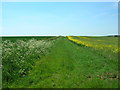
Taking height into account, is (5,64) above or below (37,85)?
above

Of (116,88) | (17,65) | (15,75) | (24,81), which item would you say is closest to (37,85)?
(24,81)

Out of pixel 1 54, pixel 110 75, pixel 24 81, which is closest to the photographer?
Result: pixel 24 81

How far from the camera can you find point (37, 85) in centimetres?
888

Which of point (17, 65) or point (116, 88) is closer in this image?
point (116, 88)

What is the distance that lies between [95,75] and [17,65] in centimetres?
423

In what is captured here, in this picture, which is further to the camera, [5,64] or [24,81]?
[5,64]

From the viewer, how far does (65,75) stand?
10.5 meters

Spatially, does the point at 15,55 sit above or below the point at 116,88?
above

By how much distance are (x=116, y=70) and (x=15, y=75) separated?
563 cm

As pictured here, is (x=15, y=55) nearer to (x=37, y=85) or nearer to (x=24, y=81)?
(x=24, y=81)

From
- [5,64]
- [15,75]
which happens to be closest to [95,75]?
[15,75]

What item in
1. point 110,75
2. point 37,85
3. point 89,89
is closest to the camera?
point 89,89

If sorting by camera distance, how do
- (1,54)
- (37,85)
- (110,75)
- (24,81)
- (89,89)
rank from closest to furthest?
(89,89) < (37,85) < (24,81) < (110,75) < (1,54)

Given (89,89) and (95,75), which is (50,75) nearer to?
(95,75)
